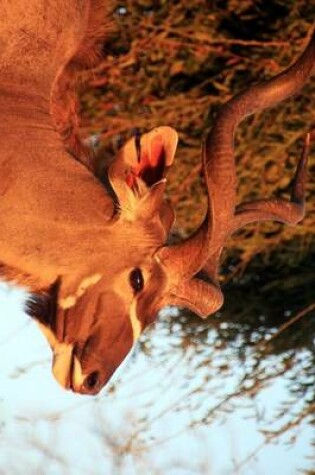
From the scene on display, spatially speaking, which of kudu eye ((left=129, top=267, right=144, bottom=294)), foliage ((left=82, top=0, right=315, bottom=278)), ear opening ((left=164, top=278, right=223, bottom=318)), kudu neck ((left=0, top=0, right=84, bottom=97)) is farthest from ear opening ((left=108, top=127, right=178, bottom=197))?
foliage ((left=82, top=0, right=315, bottom=278))

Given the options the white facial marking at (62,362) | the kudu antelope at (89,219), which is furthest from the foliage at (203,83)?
the white facial marking at (62,362)

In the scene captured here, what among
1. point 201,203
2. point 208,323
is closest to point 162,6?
point 201,203

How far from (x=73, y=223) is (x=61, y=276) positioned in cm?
12

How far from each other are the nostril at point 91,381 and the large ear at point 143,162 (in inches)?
16.3

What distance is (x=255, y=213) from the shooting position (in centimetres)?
343

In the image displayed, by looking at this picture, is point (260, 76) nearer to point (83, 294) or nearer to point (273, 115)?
point (273, 115)

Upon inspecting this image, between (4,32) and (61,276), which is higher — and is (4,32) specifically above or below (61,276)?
above

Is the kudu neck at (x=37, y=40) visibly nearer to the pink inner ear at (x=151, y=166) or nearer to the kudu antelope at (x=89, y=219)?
the kudu antelope at (x=89, y=219)

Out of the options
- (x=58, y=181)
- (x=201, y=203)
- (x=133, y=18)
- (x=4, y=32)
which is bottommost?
(x=201, y=203)

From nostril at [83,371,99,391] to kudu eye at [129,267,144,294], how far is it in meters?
0.23

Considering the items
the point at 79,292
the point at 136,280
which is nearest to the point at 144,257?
the point at 136,280

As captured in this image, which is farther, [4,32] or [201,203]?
[201,203]

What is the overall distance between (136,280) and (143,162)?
0.28 metres

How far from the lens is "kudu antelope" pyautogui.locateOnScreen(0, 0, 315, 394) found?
3.10m
